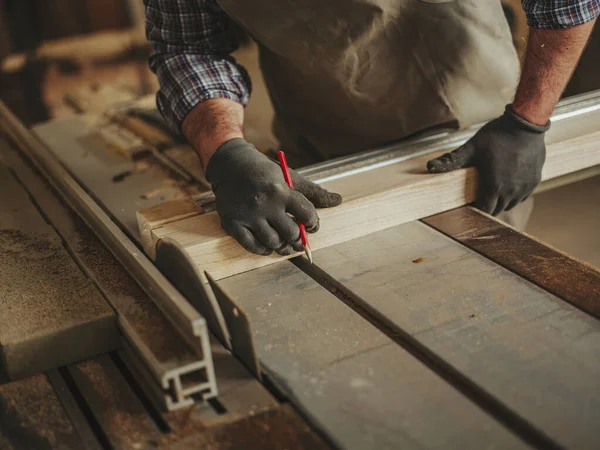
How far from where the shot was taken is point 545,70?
73.5 inches

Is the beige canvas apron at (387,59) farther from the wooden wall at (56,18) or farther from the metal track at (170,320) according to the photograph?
the wooden wall at (56,18)

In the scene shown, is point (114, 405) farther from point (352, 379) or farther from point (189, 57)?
point (189, 57)

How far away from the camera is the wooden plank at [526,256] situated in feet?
4.85

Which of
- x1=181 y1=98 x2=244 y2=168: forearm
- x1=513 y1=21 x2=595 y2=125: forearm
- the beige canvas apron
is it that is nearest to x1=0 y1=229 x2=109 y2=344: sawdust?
x1=181 y1=98 x2=244 y2=168: forearm

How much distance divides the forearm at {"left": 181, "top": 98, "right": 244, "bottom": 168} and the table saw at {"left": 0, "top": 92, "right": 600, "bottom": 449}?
0.19 meters

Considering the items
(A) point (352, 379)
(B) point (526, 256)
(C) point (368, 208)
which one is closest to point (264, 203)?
(C) point (368, 208)

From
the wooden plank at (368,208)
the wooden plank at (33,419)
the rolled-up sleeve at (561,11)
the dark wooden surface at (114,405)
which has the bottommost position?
the dark wooden surface at (114,405)

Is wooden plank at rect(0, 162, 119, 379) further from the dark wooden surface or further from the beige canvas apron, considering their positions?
the beige canvas apron

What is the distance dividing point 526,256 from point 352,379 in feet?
1.93

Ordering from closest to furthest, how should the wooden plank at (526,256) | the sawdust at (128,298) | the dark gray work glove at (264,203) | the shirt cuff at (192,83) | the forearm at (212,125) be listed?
the sawdust at (128,298), the wooden plank at (526,256), the dark gray work glove at (264,203), the forearm at (212,125), the shirt cuff at (192,83)

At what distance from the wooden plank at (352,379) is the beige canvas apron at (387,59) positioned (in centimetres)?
79

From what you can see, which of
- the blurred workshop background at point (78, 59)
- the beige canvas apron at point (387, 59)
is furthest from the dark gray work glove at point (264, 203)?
the blurred workshop background at point (78, 59)

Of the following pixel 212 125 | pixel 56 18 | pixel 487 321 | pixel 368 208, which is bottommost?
pixel 487 321

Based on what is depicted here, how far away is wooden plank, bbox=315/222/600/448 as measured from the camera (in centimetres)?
119
